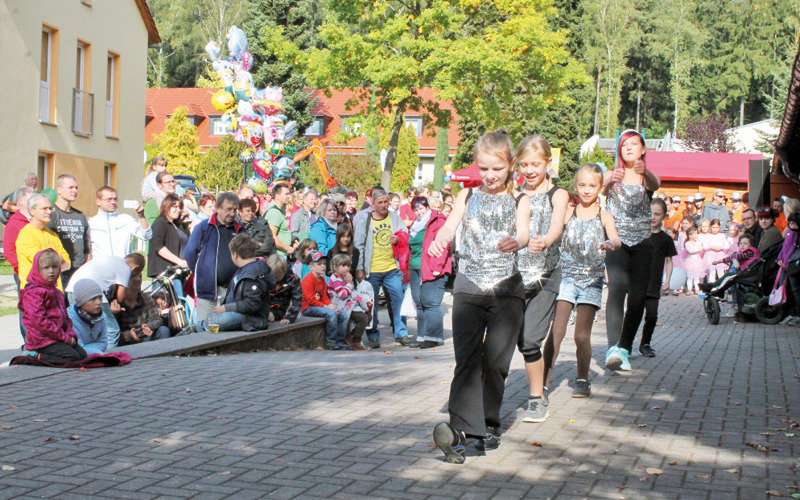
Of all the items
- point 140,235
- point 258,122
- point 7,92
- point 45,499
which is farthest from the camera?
point 7,92

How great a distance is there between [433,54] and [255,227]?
21581mm

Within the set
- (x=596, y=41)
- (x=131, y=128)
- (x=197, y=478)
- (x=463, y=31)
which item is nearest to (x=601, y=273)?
(x=197, y=478)

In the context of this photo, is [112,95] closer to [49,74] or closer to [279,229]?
[49,74]

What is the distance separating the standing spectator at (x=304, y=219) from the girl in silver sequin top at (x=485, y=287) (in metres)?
8.85

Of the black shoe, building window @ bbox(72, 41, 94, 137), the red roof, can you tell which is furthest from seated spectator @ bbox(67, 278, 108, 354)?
the red roof

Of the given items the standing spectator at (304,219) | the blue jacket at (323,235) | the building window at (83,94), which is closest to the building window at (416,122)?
the building window at (83,94)

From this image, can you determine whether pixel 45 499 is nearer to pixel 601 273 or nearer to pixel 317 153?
pixel 601 273

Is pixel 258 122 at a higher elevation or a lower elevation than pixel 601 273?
higher

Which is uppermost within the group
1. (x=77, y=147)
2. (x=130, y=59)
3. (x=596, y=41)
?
(x=596, y=41)

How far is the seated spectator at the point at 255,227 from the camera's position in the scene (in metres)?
11.5

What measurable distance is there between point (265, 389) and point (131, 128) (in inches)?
948

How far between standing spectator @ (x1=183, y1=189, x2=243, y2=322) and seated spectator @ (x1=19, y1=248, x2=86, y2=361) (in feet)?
8.37

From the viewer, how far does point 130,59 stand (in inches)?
1161

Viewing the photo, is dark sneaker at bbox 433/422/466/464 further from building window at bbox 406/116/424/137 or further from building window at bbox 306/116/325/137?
building window at bbox 306/116/325/137
